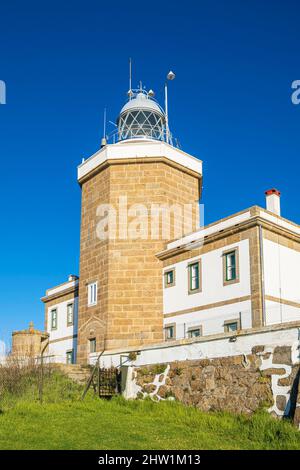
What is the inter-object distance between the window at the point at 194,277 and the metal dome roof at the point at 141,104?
951 cm

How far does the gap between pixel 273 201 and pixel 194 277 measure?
13.9ft

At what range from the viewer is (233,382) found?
12.9 meters

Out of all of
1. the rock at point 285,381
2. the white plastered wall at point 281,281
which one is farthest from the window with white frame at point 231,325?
the rock at point 285,381

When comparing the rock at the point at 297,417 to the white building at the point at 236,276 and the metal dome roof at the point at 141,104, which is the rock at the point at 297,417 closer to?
the white building at the point at 236,276

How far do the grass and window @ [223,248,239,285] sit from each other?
22.0ft

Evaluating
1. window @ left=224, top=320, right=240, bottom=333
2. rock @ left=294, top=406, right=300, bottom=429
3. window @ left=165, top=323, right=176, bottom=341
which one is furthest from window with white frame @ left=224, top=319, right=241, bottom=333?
rock @ left=294, top=406, right=300, bottom=429

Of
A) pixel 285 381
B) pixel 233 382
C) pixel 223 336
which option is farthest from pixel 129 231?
pixel 285 381

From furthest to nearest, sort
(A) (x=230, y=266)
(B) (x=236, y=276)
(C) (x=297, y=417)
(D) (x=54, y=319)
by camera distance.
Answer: (D) (x=54, y=319)
(A) (x=230, y=266)
(B) (x=236, y=276)
(C) (x=297, y=417)

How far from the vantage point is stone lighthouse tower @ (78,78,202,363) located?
75.8ft

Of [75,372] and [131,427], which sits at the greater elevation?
[75,372]

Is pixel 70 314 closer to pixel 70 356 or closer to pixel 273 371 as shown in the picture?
pixel 70 356
